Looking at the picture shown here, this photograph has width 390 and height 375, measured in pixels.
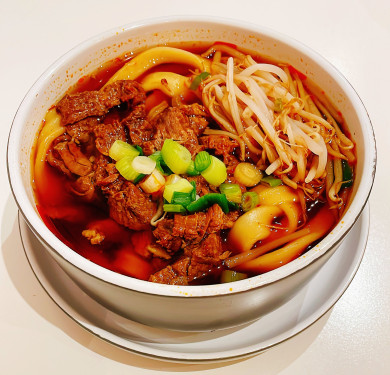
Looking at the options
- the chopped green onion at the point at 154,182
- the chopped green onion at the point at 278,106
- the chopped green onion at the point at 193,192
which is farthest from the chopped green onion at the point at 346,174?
the chopped green onion at the point at 154,182

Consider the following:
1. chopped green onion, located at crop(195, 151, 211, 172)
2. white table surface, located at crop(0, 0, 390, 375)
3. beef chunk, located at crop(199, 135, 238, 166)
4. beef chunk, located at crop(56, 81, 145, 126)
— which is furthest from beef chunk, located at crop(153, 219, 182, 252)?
beef chunk, located at crop(56, 81, 145, 126)

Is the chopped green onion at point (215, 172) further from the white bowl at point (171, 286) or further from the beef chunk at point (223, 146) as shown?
the white bowl at point (171, 286)

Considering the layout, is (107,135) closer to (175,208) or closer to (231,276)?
(175,208)

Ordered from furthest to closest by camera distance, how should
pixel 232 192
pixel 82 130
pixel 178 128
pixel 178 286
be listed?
pixel 82 130, pixel 178 128, pixel 232 192, pixel 178 286

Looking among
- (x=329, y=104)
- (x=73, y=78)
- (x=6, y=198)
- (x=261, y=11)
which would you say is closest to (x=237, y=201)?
(x=329, y=104)

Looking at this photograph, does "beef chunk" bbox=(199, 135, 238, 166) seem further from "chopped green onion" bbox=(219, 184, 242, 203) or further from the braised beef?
"chopped green onion" bbox=(219, 184, 242, 203)

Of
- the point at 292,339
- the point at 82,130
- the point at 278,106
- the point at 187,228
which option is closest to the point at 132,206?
the point at 187,228

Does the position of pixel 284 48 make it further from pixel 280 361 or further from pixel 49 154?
pixel 280 361
